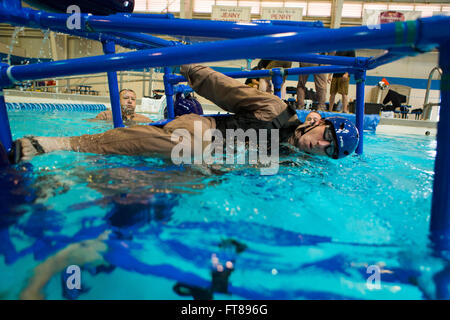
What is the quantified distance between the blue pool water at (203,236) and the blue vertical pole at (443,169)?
9cm

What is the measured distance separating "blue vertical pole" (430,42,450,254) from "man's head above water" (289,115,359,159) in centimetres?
113

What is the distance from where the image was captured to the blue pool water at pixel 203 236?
32.7 inches

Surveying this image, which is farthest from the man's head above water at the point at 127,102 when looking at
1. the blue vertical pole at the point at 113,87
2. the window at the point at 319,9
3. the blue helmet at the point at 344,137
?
the window at the point at 319,9

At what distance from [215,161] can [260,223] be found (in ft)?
2.84

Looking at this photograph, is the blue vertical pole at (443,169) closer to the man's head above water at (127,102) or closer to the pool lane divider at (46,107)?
the man's head above water at (127,102)

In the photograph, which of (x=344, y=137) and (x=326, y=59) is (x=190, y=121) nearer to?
(x=344, y=137)

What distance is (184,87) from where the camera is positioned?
369cm

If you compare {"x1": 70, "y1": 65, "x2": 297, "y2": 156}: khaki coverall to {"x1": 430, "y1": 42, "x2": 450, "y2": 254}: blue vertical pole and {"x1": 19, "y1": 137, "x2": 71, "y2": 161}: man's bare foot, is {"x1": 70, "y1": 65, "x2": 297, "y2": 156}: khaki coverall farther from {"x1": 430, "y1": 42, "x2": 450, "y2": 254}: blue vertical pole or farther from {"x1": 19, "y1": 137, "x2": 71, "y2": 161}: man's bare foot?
{"x1": 430, "y1": 42, "x2": 450, "y2": 254}: blue vertical pole

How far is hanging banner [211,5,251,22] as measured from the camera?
971 centimetres

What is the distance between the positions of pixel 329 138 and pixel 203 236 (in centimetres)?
135

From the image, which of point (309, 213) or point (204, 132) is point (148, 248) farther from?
point (204, 132)

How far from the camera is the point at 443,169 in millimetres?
853

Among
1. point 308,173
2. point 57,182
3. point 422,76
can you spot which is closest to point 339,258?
point 308,173

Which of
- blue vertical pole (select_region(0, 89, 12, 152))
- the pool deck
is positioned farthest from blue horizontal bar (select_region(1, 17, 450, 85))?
the pool deck
